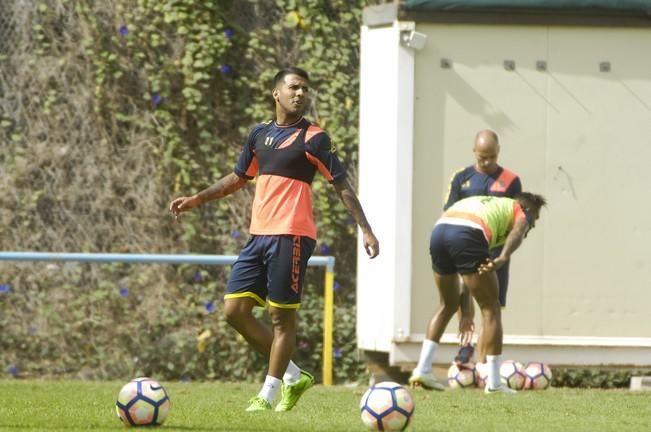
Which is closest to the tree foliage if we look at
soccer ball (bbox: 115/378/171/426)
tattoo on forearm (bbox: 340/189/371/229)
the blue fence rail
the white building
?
the blue fence rail

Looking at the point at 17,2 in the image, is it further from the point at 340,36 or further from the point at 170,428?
the point at 170,428

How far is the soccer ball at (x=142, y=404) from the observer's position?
20.8ft

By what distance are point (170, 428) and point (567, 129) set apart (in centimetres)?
523

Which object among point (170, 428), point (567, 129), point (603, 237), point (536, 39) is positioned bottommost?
point (170, 428)

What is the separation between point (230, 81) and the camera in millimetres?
12000

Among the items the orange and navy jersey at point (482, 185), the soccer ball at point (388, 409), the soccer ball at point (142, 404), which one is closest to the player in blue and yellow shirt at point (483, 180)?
the orange and navy jersey at point (482, 185)

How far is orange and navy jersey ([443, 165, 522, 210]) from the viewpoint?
32.5 ft

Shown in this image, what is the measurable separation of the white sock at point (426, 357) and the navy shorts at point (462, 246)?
0.68 meters

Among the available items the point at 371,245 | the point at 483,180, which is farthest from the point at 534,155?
the point at 371,245

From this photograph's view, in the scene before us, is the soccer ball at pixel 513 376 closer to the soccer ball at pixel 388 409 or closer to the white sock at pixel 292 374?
the white sock at pixel 292 374

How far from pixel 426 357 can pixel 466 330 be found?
1.79 ft

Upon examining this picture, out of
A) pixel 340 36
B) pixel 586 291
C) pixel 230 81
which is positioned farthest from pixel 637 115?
pixel 230 81

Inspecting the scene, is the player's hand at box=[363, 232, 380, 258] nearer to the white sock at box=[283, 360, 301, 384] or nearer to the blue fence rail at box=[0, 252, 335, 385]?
the white sock at box=[283, 360, 301, 384]

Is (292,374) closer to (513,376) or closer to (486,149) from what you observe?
(513,376)
